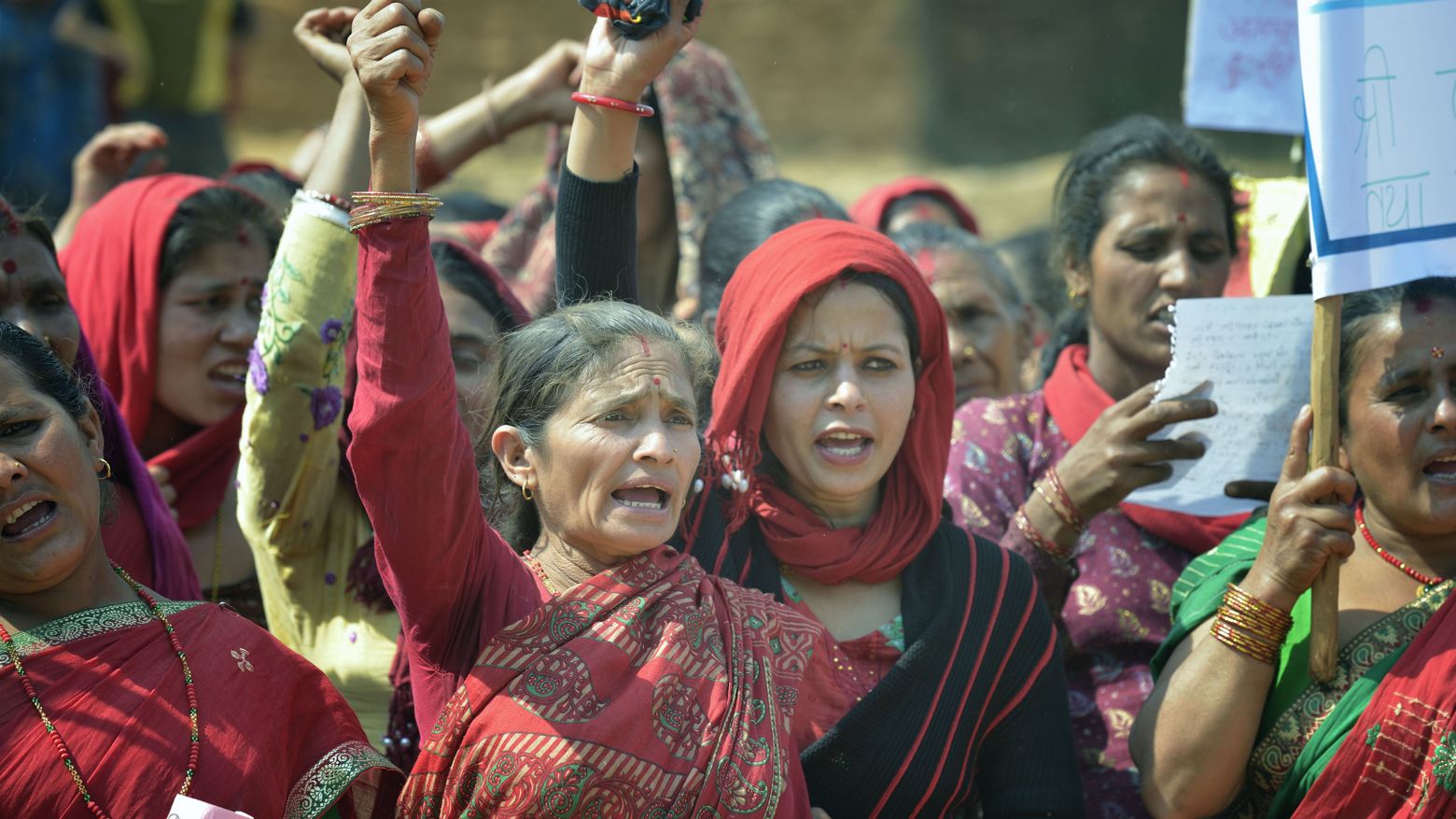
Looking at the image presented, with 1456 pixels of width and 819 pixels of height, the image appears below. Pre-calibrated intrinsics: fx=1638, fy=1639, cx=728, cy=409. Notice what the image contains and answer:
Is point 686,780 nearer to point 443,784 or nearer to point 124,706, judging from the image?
point 443,784

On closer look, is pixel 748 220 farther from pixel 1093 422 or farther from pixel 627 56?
pixel 627 56

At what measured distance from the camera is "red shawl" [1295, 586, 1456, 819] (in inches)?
109

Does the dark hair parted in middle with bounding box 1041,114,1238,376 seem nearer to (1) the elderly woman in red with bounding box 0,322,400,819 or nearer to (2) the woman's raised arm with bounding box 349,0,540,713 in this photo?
(2) the woman's raised arm with bounding box 349,0,540,713

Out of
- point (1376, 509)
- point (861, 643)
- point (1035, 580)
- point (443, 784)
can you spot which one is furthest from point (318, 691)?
point (1376, 509)

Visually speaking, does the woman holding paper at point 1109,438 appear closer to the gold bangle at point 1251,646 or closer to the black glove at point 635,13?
the gold bangle at point 1251,646

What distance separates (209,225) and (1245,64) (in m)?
3.05

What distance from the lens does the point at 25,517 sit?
8.33 feet

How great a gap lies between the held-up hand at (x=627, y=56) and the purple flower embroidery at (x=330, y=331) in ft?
2.70

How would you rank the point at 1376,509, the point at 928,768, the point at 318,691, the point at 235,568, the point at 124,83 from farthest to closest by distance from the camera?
the point at 124,83, the point at 235,568, the point at 1376,509, the point at 928,768, the point at 318,691

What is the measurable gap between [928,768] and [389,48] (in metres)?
1.54

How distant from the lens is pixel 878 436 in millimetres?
3158

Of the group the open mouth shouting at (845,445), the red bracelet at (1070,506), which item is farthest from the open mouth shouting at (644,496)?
the red bracelet at (1070,506)

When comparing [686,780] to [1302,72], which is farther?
[1302,72]

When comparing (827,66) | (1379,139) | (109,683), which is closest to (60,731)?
(109,683)
